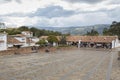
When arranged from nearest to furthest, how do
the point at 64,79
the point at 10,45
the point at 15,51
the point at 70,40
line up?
the point at 64,79 < the point at 15,51 < the point at 10,45 < the point at 70,40

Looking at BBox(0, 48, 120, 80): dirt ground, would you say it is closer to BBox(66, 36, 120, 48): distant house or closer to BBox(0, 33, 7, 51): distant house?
BBox(0, 33, 7, 51): distant house

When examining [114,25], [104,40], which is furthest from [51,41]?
[114,25]

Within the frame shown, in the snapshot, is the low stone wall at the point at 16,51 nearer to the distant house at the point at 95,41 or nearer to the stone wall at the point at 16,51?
the stone wall at the point at 16,51

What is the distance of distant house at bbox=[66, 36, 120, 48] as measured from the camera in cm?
8988

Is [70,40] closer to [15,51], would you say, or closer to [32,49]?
[32,49]

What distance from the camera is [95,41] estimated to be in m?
92.6

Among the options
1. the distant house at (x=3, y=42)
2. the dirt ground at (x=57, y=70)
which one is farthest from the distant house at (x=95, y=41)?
the dirt ground at (x=57, y=70)

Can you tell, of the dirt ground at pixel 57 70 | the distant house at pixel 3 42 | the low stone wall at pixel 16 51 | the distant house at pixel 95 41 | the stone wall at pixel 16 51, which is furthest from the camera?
the distant house at pixel 95 41

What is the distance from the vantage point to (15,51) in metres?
48.5

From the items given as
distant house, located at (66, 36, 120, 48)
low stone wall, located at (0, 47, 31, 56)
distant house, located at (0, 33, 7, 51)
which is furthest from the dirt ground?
distant house, located at (66, 36, 120, 48)

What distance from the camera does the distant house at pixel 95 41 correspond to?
89875mm

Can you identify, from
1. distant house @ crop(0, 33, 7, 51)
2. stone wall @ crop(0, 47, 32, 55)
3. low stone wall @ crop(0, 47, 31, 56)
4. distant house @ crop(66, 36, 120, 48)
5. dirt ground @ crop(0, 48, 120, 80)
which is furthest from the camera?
distant house @ crop(66, 36, 120, 48)

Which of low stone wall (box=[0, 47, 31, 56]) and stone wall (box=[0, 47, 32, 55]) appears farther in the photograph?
low stone wall (box=[0, 47, 31, 56])

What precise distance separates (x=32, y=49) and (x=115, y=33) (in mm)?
73114
